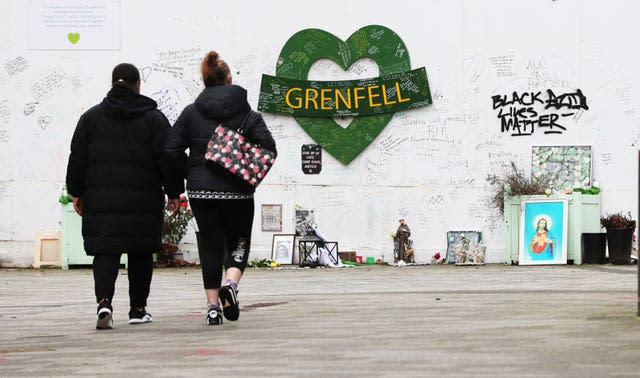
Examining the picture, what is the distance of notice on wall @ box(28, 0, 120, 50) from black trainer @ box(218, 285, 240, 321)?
13014mm

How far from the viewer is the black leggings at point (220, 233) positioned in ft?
29.3

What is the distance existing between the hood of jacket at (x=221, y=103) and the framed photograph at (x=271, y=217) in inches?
473

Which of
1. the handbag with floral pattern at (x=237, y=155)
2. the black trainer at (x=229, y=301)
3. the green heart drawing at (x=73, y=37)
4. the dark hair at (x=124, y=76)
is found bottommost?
the black trainer at (x=229, y=301)

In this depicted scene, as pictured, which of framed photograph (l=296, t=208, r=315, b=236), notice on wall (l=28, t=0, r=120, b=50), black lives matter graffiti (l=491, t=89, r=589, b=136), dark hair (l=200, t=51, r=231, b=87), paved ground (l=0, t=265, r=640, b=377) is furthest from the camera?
notice on wall (l=28, t=0, r=120, b=50)

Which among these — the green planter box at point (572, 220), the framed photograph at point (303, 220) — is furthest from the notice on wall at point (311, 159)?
the green planter box at point (572, 220)

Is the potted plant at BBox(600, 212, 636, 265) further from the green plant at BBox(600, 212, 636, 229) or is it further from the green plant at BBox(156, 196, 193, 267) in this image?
the green plant at BBox(156, 196, 193, 267)

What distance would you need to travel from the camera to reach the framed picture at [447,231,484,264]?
67.8 feet

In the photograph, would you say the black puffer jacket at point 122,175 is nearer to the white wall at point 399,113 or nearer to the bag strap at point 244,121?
the bag strap at point 244,121

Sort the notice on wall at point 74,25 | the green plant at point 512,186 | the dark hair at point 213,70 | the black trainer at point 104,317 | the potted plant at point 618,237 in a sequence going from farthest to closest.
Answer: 1. the notice on wall at point 74,25
2. the green plant at point 512,186
3. the potted plant at point 618,237
4. the dark hair at point 213,70
5. the black trainer at point 104,317

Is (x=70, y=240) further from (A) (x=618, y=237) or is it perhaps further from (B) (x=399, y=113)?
(A) (x=618, y=237)

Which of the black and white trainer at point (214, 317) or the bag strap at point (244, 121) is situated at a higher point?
the bag strap at point (244, 121)

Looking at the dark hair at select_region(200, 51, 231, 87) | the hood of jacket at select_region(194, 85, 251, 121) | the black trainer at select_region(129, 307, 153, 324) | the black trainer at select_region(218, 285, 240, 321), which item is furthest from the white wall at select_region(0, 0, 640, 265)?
the black trainer at select_region(218, 285, 240, 321)

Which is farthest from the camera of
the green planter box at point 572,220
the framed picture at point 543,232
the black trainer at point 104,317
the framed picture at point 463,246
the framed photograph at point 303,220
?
the framed photograph at point 303,220

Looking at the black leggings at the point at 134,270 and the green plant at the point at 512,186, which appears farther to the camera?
the green plant at the point at 512,186
